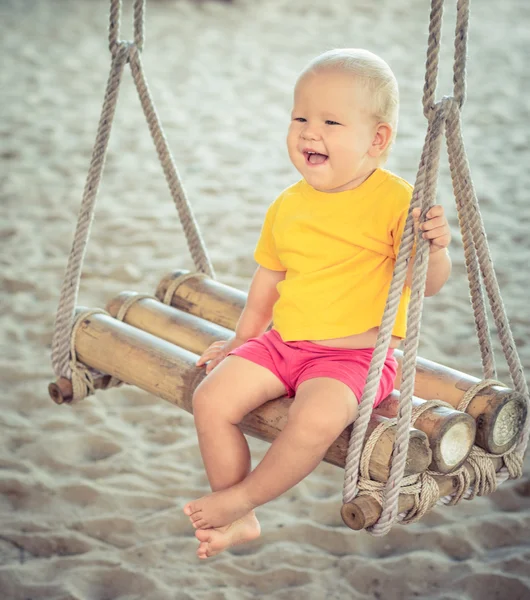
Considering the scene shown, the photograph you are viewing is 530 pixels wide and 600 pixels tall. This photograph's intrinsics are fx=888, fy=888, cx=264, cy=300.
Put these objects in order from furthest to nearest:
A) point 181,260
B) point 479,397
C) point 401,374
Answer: point 181,260, point 479,397, point 401,374

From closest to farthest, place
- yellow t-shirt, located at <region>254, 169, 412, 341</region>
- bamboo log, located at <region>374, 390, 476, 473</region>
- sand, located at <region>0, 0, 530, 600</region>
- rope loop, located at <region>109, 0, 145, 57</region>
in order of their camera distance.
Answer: bamboo log, located at <region>374, 390, 476, 473</region> → yellow t-shirt, located at <region>254, 169, 412, 341</region> → rope loop, located at <region>109, 0, 145, 57</region> → sand, located at <region>0, 0, 530, 600</region>

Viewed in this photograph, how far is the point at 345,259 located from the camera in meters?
1.69

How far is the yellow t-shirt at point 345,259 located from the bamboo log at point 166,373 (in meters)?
0.17

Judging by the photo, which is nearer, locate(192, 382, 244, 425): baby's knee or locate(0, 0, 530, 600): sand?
locate(192, 382, 244, 425): baby's knee

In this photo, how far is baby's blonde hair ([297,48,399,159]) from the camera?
5.16 ft

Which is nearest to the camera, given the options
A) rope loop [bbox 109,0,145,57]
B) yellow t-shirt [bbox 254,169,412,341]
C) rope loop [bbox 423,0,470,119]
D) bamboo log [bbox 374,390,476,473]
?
rope loop [bbox 423,0,470,119]

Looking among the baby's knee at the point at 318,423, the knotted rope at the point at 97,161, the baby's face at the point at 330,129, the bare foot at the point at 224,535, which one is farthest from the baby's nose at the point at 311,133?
the bare foot at the point at 224,535

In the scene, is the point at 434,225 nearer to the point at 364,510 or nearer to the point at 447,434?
the point at 447,434

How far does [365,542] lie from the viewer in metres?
2.40

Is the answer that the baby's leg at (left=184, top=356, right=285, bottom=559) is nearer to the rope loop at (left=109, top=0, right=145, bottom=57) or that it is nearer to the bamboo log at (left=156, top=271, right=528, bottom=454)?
the bamboo log at (left=156, top=271, right=528, bottom=454)

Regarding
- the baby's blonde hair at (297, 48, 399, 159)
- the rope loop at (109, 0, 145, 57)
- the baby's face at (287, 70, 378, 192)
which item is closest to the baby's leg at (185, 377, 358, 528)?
the baby's face at (287, 70, 378, 192)

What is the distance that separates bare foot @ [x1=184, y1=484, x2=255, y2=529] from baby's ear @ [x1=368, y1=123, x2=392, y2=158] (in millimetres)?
657

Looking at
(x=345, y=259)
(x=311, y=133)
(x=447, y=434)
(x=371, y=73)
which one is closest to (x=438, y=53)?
(x=371, y=73)

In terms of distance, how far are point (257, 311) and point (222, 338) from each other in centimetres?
19
